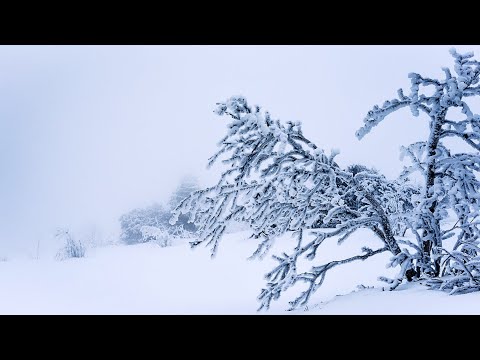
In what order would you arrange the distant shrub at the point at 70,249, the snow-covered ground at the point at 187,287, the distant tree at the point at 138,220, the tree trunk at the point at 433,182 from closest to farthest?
the snow-covered ground at the point at 187,287
the tree trunk at the point at 433,182
the distant shrub at the point at 70,249
the distant tree at the point at 138,220

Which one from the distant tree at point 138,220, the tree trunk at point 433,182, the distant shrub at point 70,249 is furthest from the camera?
the distant tree at point 138,220

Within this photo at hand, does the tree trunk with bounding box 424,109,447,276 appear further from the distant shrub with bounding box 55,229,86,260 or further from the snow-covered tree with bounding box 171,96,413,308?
the distant shrub with bounding box 55,229,86,260

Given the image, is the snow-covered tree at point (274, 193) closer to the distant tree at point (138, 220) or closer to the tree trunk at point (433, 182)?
the tree trunk at point (433, 182)

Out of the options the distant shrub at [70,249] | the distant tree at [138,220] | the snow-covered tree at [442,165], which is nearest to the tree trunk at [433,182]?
the snow-covered tree at [442,165]

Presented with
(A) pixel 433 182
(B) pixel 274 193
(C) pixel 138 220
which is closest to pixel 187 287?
(B) pixel 274 193

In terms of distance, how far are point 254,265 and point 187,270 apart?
1527 mm

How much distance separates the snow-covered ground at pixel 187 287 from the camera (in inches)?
152

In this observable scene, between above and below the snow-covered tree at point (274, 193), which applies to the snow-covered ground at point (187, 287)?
below

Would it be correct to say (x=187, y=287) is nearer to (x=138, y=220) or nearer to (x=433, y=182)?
(x=433, y=182)

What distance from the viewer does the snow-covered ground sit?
12.7ft

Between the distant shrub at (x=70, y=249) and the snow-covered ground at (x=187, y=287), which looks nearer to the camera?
the snow-covered ground at (x=187, y=287)

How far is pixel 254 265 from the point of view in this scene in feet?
30.1

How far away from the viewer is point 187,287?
297 inches

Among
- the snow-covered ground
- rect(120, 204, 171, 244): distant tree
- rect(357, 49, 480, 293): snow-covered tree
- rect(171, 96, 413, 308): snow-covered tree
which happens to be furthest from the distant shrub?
rect(357, 49, 480, 293): snow-covered tree
